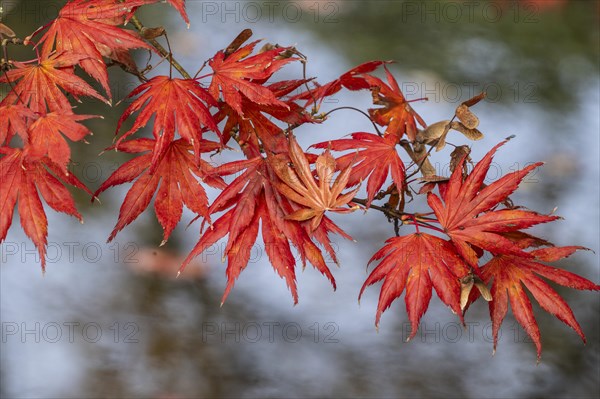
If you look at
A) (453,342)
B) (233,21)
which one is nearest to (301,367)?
(453,342)

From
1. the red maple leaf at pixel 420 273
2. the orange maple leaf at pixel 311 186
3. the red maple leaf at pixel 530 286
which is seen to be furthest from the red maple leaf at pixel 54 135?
the red maple leaf at pixel 530 286

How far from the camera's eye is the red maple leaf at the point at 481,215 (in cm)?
90

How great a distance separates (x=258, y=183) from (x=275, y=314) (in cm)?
103

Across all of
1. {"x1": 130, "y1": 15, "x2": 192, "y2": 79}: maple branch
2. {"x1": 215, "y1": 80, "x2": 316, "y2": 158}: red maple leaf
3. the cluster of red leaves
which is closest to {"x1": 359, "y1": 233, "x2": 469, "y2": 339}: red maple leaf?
the cluster of red leaves

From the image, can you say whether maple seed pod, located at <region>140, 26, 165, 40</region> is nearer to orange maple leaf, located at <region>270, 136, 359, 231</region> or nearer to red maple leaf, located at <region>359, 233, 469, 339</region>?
orange maple leaf, located at <region>270, 136, 359, 231</region>

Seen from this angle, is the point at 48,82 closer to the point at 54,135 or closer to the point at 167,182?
the point at 54,135

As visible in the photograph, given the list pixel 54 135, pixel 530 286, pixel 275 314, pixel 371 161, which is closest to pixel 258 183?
pixel 371 161

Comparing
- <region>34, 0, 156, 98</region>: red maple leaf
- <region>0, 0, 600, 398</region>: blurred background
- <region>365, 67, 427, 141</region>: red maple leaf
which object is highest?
<region>34, 0, 156, 98</region>: red maple leaf

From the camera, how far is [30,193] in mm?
923

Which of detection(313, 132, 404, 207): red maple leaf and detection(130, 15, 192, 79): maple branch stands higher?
detection(130, 15, 192, 79): maple branch

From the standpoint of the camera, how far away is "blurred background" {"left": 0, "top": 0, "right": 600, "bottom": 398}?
5.89 ft

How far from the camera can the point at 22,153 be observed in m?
0.91

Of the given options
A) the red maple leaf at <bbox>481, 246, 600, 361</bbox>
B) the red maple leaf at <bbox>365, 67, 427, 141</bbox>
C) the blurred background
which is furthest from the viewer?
the blurred background

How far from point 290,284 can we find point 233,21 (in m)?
1.98
